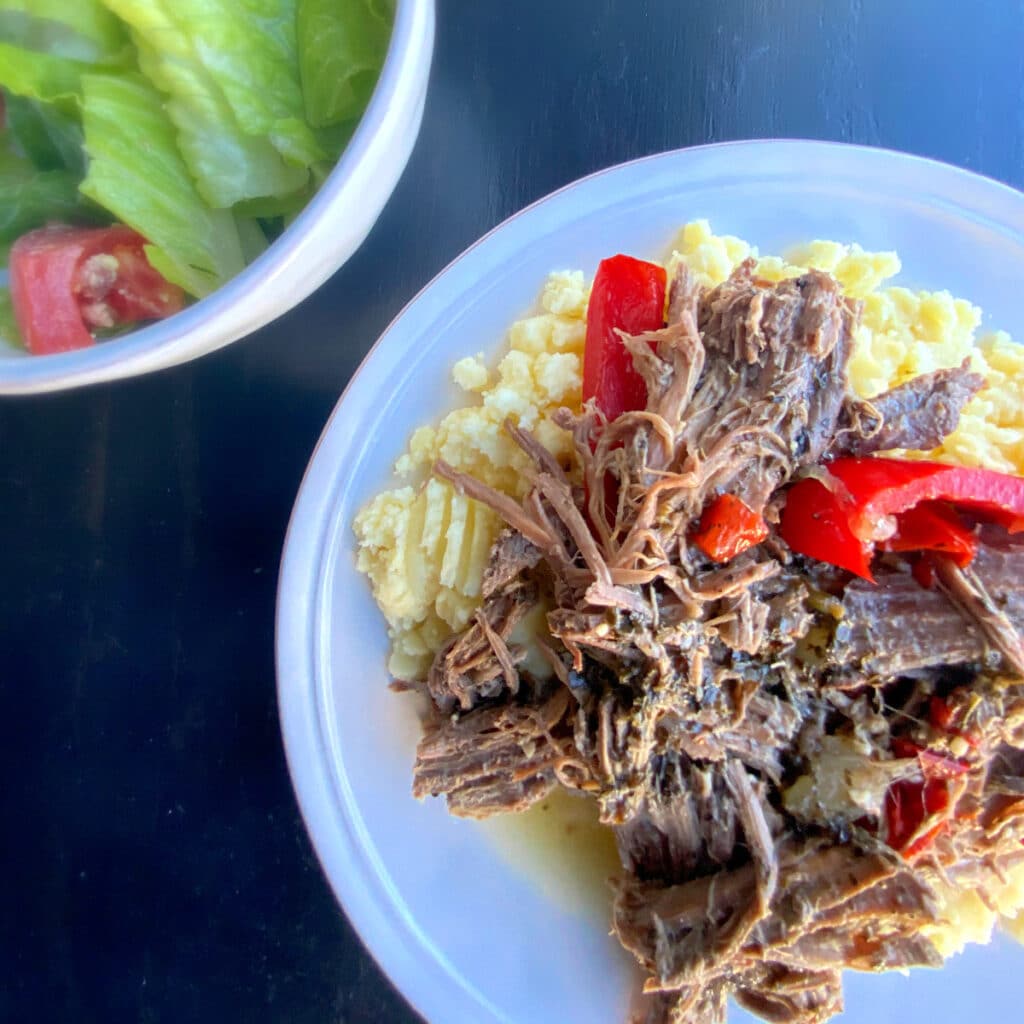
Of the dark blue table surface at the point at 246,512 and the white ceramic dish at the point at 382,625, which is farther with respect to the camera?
the dark blue table surface at the point at 246,512

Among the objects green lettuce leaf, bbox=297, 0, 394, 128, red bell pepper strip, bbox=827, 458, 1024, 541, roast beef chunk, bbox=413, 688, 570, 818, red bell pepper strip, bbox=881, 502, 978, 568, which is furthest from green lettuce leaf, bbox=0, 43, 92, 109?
red bell pepper strip, bbox=881, 502, 978, 568

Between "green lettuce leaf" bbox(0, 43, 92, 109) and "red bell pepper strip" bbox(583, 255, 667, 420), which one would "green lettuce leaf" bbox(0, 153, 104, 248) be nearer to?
"green lettuce leaf" bbox(0, 43, 92, 109)

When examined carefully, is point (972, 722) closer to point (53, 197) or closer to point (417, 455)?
point (417, 455)

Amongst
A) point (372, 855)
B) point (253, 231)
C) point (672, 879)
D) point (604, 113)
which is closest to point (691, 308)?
point (253, 231)

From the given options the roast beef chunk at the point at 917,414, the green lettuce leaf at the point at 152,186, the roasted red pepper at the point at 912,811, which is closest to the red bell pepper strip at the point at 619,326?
the roast beef chunk at the point at 917,414

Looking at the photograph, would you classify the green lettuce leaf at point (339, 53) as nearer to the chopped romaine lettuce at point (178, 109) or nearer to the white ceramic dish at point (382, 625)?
the chopped romaine lettuce at point (178, 109)
